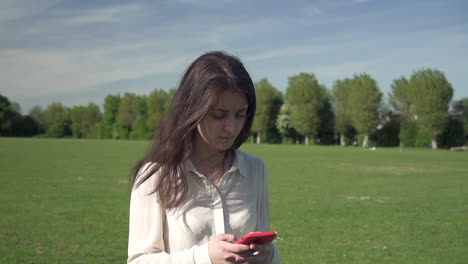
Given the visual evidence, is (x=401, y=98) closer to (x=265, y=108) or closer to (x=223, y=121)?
(x=265, y=108)

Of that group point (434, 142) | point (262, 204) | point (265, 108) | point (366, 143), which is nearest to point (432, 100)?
point (434, 142)

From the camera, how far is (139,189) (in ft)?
7.06

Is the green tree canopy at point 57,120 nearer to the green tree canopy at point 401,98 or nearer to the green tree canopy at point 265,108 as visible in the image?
the green tree canopy at point 265,108

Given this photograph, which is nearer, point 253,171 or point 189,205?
point 189,205

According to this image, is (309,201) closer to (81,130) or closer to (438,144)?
(438,144)

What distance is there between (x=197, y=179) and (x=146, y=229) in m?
0.36

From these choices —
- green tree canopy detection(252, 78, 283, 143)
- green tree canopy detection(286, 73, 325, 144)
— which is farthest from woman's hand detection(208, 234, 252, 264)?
green tree canopy detection(252, 78, 283, 143)

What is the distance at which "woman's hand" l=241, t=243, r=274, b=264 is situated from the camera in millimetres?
1964

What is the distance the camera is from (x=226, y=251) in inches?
75.0

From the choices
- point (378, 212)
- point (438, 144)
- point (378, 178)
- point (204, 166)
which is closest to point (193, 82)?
point (204, 166)

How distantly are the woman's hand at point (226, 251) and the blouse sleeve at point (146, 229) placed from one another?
0.51ft

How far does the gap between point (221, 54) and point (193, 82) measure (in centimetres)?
23

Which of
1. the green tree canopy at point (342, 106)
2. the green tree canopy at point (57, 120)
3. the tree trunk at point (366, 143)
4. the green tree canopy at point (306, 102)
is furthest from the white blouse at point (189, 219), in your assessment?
the green tree canopy at point (57, 120)

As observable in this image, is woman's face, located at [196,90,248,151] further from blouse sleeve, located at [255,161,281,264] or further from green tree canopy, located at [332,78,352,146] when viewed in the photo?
green tree canopy, located at [332,78,352,146]
